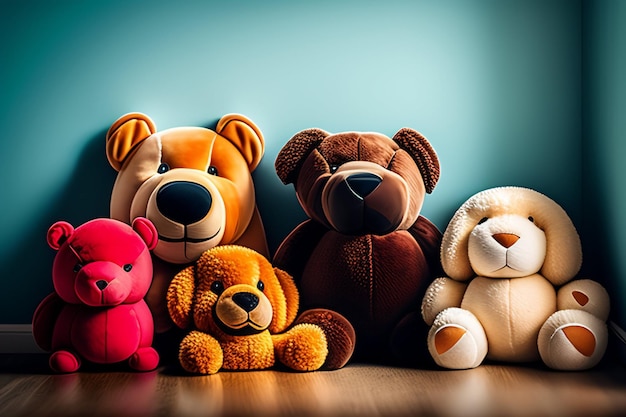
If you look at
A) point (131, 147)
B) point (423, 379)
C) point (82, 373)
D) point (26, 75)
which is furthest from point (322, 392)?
point (26, 75)

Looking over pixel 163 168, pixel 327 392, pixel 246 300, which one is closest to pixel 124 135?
pixel 163 168

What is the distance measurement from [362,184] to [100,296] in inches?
29.9

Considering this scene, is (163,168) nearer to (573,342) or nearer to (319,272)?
(319,272)

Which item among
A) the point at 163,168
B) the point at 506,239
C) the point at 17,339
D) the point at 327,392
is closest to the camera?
the point at 327,392

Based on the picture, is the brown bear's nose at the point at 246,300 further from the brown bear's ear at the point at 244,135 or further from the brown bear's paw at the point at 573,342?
the brown bear's paw at the point at 573,342

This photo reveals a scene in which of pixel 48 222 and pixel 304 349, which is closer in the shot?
pixel 304 349

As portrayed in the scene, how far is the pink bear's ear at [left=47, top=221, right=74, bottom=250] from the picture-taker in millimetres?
2155

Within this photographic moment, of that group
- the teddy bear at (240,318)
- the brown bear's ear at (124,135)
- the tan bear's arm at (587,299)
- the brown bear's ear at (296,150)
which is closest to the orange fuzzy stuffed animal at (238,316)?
the teddy bear at (240,318)

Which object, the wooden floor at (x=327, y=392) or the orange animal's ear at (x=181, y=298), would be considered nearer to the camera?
the wooden floor at (x=327, y=392)

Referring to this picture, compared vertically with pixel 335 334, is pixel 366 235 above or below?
above

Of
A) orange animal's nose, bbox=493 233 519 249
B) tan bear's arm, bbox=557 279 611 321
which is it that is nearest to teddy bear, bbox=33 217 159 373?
orange animal's nose, bbox=493 233 519 249

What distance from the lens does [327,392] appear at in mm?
1958

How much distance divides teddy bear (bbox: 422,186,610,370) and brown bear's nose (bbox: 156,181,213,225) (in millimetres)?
687

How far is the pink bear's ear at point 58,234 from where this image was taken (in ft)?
7.07
